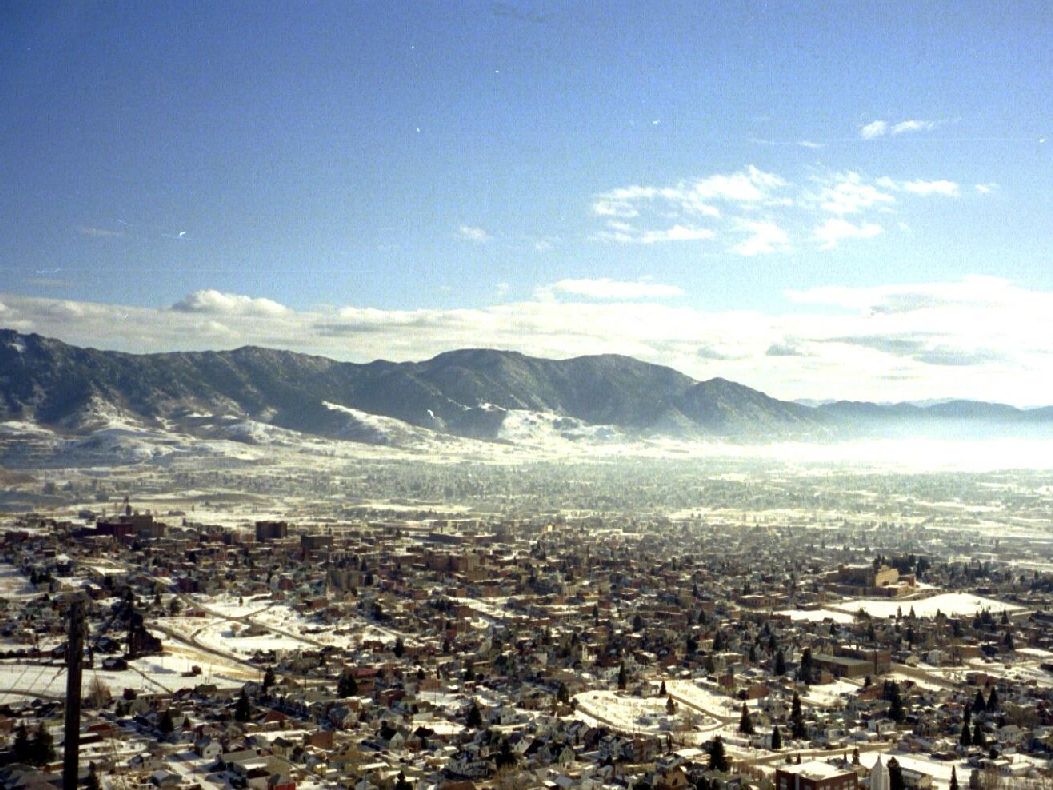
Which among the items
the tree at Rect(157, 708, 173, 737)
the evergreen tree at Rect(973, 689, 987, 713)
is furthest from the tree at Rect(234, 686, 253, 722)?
the evergreen tree at Rect(973, 689, 987, 713)

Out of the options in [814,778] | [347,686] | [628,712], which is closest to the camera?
[814,778]

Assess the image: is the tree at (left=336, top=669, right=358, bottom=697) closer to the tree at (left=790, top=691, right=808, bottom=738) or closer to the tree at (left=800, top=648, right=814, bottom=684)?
the tree at (left=790, top=691, right=808, bottom=738)

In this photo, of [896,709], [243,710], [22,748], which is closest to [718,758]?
[896,709]

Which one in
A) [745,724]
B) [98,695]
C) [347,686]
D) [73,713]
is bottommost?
[98,695]

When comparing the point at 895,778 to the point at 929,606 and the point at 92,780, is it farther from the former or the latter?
the point at 929,606

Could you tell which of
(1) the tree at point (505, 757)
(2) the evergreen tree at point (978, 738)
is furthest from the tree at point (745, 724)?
(1) the tree at point (505, 757)

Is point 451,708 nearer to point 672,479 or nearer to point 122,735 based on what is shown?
point 122,735
